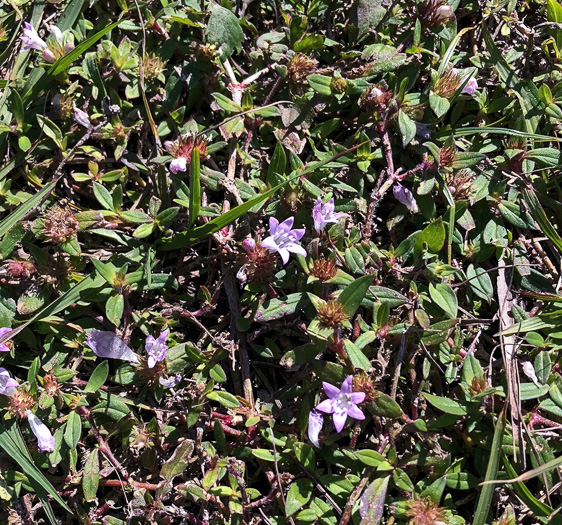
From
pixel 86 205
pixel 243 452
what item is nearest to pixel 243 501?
pixel 243 452

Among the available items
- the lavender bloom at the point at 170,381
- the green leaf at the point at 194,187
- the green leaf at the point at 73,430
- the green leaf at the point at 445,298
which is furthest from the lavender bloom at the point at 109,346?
the green leaf at the point at 445,298

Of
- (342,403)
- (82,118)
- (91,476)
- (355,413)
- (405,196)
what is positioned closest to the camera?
(355,413)

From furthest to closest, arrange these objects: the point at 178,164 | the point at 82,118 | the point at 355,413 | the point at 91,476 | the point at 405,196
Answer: the point at 82,118, the point at 405,196, the point at 178,164, the point at 91,476, the point at 355,413

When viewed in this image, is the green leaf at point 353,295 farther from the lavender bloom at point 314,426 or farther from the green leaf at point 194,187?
the green leaf at point 194,187

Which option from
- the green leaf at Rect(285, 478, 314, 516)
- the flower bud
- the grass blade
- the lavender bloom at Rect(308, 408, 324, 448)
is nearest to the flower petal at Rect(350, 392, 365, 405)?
the lavender bloom at Rect(308, 408, 324, 448)

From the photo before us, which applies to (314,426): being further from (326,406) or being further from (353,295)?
(353,295)

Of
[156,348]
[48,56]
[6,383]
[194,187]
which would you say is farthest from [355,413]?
[48,56]
